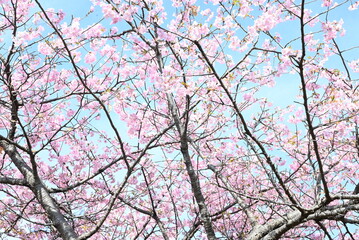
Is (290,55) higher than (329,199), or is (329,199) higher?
(290,55)

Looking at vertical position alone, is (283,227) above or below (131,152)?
below

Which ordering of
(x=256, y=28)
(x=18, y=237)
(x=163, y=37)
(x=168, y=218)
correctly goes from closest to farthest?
(x=256, y=28) < (x=163, y=37) < (x=18, y=237) < (x=168, y=218)

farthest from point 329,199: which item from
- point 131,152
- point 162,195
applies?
point 162,195

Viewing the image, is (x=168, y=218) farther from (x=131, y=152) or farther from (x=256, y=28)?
(x=256, y=28)

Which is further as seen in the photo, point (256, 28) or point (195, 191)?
point (195, 191)

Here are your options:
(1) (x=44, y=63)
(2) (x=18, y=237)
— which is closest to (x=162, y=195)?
(2) (x=18, y=237)

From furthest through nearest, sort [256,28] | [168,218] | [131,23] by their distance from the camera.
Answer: [168,218] < [131,23] < [256,28]

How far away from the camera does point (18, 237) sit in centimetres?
756

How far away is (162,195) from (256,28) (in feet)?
16.6

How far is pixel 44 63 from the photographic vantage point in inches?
279

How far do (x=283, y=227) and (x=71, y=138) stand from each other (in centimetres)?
519

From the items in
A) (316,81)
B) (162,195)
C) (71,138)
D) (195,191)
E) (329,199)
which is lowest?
(329,199)

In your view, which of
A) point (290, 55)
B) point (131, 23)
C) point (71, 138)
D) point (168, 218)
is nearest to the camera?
point (290, 55)

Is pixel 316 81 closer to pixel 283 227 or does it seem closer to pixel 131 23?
pixel 283 227
